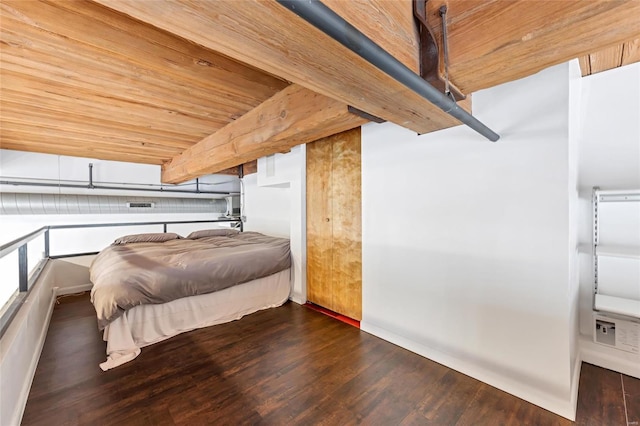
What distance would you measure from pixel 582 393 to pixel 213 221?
559 cm

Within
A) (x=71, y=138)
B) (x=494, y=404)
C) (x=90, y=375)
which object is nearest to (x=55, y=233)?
(x=71, y=138)

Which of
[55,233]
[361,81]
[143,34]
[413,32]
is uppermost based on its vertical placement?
[143,34]

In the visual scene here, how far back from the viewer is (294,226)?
3385 millimetres

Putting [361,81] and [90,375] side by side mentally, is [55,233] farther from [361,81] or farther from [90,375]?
[361,81]

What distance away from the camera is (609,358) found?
1889 millimetres

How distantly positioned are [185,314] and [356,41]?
9.27 ft

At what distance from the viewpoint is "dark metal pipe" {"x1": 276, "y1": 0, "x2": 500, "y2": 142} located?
594 mm

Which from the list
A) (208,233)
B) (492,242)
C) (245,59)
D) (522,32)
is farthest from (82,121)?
(492,242)

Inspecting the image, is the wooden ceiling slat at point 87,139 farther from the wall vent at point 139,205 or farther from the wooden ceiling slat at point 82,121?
the wall vent at point 139,205

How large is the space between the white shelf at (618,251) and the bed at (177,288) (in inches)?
116

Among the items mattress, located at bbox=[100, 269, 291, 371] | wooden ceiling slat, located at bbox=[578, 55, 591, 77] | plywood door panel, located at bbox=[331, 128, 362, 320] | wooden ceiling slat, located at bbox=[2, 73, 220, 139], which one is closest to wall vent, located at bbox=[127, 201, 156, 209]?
wooden ceiling slat, located at bbox=[2, 73, 220, 139]

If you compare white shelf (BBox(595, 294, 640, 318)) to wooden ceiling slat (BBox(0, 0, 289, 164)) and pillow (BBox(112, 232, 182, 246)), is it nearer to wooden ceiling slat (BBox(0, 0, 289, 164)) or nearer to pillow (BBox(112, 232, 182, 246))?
wooden ceiling slat (BBox(0, 0, 289, 164))

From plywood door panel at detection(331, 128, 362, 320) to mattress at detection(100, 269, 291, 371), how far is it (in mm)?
868

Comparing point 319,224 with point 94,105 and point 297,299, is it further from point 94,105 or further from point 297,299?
point 94,105
